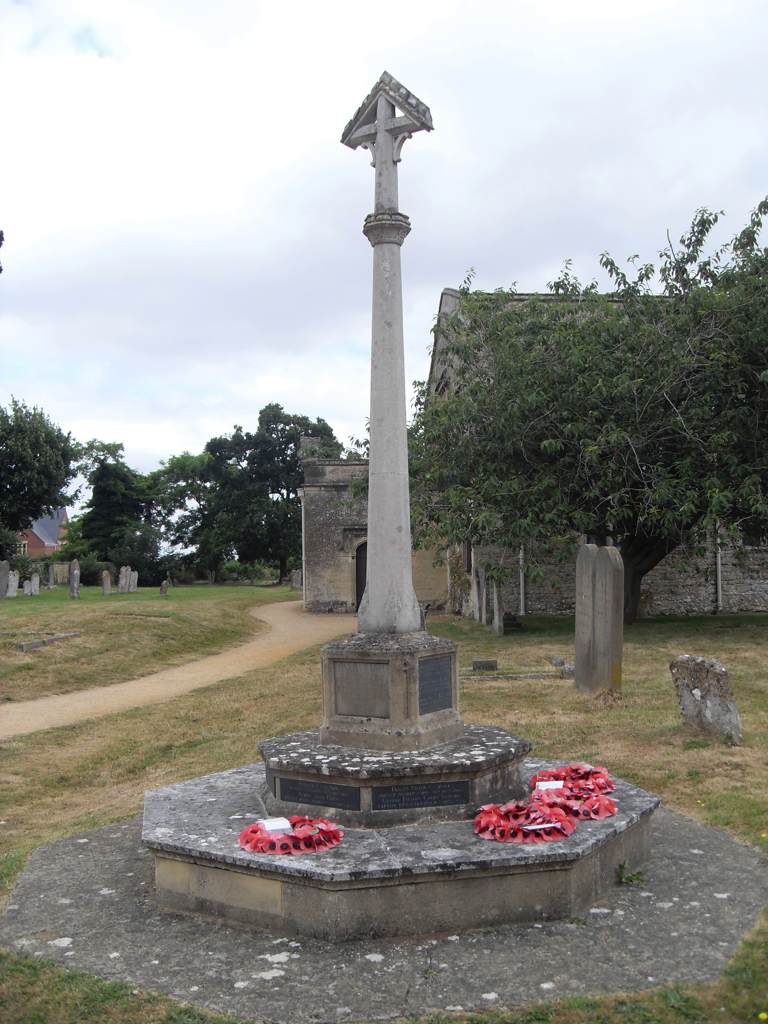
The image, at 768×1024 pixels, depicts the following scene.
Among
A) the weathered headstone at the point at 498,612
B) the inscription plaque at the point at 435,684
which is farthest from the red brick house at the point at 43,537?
the inscription plaque at the point at 435,684

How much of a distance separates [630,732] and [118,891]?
592cm

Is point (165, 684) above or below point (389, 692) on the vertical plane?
below

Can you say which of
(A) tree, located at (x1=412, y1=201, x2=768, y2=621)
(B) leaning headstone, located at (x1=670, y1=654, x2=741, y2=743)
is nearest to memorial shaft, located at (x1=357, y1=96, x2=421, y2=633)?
(B) leaning headstone, located at (x1=670, y1=654, x2=741, y2=743)

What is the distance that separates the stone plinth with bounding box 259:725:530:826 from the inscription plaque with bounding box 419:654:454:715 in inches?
12.7

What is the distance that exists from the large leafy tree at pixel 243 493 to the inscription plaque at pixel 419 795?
41118 millimetres

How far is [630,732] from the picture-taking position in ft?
32.1

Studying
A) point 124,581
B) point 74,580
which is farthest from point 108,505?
point 74,580

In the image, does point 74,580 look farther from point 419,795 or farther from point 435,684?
point 419,795

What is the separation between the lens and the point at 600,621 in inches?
465

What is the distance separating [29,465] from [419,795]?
36.5 metres

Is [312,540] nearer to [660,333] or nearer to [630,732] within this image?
[660,333]

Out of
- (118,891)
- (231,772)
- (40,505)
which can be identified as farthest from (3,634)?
(40,505)

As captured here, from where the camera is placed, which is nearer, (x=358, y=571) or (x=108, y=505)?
(x=358, y=571)

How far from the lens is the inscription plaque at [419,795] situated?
19.5 ft
